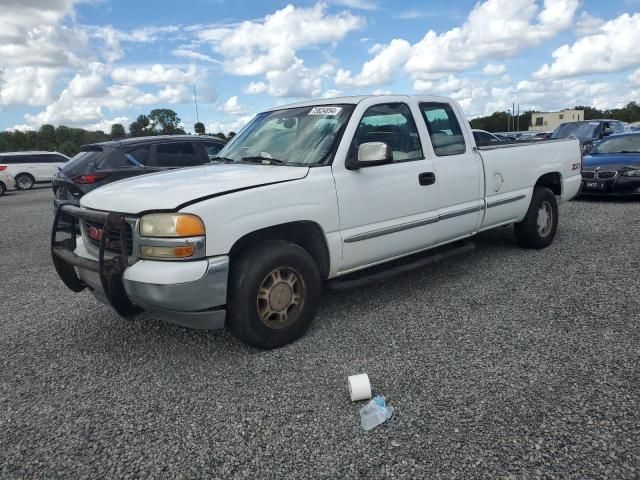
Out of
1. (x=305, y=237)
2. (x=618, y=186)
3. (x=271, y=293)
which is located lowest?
(x=618, y=186)

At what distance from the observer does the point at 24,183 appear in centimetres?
2238

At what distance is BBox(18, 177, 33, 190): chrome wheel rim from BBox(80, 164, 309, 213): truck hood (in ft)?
71.6

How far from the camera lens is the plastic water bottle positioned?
269 centimetres

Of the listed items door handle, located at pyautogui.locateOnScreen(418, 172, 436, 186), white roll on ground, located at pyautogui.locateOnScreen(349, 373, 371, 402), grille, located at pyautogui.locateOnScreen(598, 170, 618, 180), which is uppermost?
door handle, located at pyautogui.locateOnScreen(418, 172, 436, 186)

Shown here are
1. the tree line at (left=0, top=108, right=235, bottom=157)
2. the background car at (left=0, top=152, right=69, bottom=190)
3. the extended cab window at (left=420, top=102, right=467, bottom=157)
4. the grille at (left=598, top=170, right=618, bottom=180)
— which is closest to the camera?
the extended cab window at (left=420, top=102, right=467, bottom=157)

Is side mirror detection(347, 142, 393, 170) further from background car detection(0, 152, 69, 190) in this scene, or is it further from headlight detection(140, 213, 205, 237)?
background car detection(0, 152, 69, 190)

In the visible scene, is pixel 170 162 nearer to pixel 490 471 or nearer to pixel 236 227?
pixel 236 227

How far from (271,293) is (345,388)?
2.87ft

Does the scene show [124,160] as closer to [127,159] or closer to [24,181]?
[127,159]

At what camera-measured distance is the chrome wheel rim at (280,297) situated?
3521 mm

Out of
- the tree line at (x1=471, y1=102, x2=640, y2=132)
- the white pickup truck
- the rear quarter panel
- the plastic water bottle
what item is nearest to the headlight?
the white pickup truck

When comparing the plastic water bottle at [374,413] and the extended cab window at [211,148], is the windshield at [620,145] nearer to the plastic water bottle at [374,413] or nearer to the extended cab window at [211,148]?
the extended cab window at [211,148]

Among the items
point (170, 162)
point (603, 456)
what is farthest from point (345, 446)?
point (170, 162)

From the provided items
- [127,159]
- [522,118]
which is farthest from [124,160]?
[522,118]
